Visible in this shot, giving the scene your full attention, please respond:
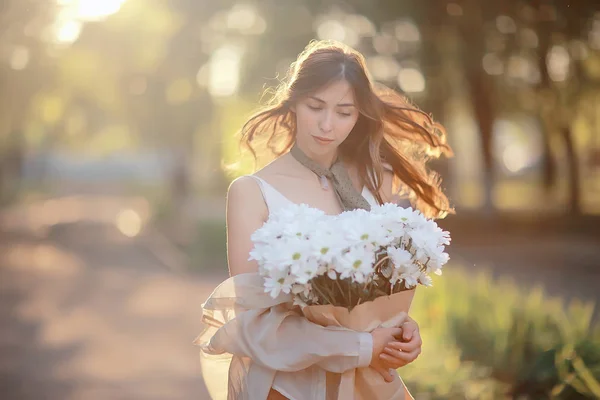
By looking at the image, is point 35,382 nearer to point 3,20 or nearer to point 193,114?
point 3,20

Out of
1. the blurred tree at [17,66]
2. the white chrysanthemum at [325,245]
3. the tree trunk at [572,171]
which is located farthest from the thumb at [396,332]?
the tree trunk at [572,171]

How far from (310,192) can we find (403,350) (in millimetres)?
765

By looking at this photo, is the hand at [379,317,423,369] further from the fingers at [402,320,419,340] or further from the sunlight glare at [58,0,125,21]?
the sunlight glare at [58,0,125,21]

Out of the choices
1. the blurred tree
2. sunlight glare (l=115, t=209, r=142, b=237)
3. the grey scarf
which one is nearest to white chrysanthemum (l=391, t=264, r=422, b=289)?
the grey scarf

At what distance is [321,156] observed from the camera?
355 cm

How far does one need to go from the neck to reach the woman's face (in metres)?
0.10

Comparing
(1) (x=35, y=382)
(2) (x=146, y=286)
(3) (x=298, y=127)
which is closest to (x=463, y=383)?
(3) (x=298, y=127)

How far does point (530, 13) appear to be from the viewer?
21.2 m

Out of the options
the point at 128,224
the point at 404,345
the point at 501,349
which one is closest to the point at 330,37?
the point at 128,224

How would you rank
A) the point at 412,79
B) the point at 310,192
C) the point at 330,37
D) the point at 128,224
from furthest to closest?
the point at 128,224, the point at 412,79, the point at 330,37, the point at 310,192

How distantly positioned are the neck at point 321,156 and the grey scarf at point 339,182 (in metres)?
0.01

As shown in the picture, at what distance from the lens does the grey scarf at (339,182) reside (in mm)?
3523

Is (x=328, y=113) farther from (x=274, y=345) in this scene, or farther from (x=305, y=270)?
(x=274, y=345)

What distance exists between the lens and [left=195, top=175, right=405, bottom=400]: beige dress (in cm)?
302
